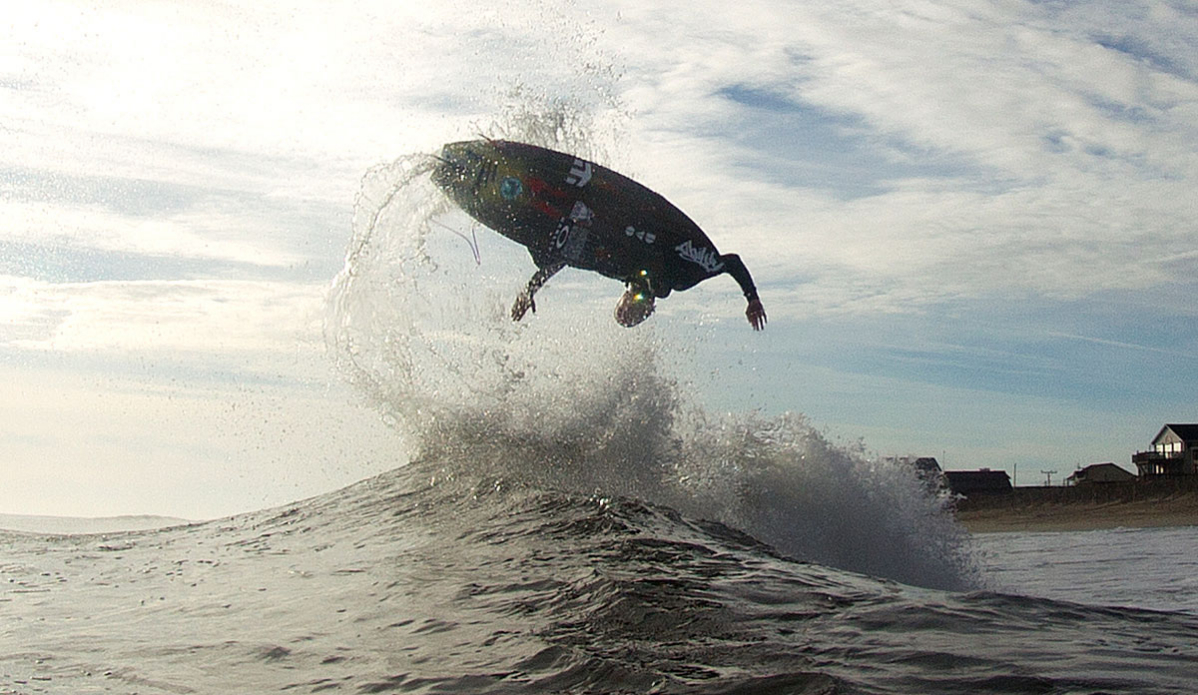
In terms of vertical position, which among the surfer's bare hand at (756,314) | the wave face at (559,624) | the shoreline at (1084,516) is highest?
the surfer's bare hand at (756,314)

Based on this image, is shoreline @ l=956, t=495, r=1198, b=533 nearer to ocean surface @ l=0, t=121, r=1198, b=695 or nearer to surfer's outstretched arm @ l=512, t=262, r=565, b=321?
ocean surface @ l=0, t=121, r=1198, b=695

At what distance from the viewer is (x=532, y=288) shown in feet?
43.5

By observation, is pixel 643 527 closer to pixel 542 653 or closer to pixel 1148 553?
pixel 542 653

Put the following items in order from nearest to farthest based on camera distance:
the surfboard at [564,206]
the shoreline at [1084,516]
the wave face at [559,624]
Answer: the wave face at [559,624] → the surfboard at [564,206] → the shoreline at [1084,516]

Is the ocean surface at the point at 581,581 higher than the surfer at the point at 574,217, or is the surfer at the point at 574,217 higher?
the surfer at the point at 574,217

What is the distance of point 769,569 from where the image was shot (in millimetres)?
6883

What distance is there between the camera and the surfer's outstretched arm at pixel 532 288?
1327cm

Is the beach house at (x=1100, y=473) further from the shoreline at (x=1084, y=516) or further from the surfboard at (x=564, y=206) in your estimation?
the surfboard at (x=564, y=206)

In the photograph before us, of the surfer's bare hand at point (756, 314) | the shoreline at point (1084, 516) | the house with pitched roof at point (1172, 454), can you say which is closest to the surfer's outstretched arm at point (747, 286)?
the surfer's bare hand at point (756, 314)

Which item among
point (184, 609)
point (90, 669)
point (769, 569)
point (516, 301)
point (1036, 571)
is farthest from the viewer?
point (1036, 571)

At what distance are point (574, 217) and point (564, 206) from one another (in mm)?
175

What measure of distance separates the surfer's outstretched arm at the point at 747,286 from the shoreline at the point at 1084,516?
1576 centimetres

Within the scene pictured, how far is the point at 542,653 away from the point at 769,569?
213 cm

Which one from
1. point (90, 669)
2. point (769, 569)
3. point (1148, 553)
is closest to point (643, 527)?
point (769, 569)
